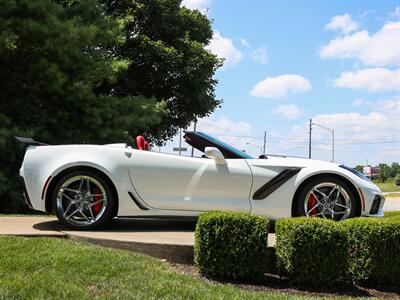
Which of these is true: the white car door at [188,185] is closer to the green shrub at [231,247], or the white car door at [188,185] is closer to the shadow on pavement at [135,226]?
the shadow on pavement at [135,226]

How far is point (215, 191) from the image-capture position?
5.69m

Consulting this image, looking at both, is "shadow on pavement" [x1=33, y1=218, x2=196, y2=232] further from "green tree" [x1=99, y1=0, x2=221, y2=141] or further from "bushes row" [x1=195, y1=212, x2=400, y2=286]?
"green tree" [x1=99, y1=0, x2=221, y2=141]

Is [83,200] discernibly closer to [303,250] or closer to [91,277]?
[91,277]

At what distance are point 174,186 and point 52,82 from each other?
20.4 ft

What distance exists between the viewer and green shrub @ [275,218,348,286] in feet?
14.2

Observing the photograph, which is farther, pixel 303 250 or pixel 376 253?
pixel 376 253

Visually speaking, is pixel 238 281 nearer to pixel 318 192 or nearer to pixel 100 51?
pixel 318 192

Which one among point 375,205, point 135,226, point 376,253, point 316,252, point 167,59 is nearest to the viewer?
point 316,252

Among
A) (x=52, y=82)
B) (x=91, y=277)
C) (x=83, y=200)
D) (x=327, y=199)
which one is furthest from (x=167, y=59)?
(x=91, y=277)

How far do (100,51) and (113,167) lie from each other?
7374mm

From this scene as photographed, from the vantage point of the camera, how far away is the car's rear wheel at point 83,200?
569 centimetres

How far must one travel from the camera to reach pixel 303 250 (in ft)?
14.3

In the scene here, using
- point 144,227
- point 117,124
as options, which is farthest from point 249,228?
point 117,124

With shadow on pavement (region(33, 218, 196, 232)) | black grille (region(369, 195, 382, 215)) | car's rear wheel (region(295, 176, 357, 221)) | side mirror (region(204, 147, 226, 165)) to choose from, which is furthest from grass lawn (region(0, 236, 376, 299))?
black grille (region(369, 195, 382, 215))
